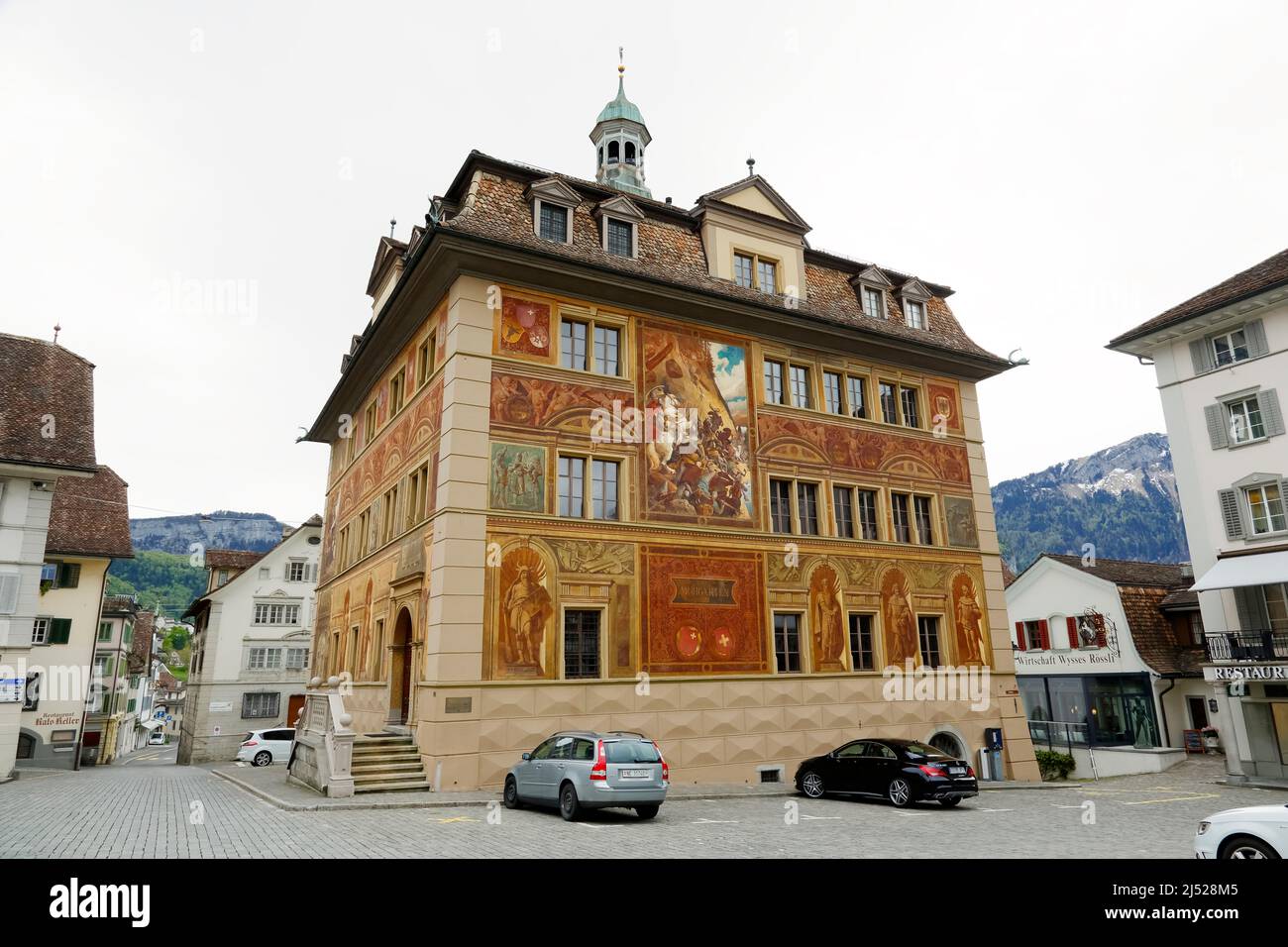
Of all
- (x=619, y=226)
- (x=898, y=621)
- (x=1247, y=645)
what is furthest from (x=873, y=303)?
(x=1247, y=645)

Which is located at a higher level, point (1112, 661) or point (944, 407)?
point (944, 407)

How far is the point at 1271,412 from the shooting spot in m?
27.8

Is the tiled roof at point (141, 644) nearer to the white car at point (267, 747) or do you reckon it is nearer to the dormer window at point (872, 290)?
the white car at point (267, 747)

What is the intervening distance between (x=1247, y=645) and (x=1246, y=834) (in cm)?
2285

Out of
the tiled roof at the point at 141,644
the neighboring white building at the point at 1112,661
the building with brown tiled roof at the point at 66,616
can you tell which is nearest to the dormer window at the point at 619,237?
the neighboring white building at the point at 1112,661

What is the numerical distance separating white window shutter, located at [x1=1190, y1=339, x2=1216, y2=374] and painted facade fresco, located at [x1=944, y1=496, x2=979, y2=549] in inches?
437

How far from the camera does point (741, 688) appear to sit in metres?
22.2

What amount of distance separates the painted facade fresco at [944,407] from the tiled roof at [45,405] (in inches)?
1199

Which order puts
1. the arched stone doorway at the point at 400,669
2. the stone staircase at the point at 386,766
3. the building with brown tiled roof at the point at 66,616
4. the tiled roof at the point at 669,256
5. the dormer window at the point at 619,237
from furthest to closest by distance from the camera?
the building with brown tiled roof at the point at 66,616 < the dormer window at the point at 619,237 < the arched stone doorway at the point at 400,669 < the tiled roof at the point at 669,256 < the stone staircase at the point at 386,766

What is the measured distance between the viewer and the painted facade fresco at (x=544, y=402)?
2095cm

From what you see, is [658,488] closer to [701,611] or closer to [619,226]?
[701,611]
